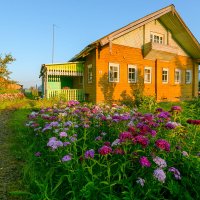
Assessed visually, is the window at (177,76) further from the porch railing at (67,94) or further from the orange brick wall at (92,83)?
the porch railing at (67,94)

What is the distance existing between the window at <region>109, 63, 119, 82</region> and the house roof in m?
2.01

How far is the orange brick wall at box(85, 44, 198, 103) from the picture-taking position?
14047 mm

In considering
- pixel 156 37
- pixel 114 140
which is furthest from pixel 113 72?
pixel 114 140

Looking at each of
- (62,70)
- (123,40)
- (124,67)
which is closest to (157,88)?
(124,67)

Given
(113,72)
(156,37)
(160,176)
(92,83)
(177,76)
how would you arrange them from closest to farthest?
(160,176), (92,83), (113,72), (156,37), (177,76)

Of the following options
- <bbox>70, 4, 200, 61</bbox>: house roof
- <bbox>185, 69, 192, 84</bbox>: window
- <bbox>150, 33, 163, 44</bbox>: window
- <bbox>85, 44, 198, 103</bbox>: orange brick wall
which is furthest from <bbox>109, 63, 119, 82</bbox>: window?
<bbox>185, 69, 192, 84</bbox>: window

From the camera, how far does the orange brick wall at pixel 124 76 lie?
14047 mm

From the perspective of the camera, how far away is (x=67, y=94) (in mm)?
14914

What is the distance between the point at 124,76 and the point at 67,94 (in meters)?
4.41

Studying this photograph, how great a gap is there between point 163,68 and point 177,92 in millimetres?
2810

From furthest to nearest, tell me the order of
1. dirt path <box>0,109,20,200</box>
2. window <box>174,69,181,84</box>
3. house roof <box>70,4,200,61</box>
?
window <box>174,69,181,84</box> < house roof <box>70,4,200,61</box> < dirt path <box>0,109,20,200</box>

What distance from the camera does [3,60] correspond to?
23.9m

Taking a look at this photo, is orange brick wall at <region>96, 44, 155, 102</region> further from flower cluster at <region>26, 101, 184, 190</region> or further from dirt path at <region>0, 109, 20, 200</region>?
dirt path at <region>0, 109, 20, 200</region>

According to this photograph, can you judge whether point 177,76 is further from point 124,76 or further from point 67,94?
point 67,94
